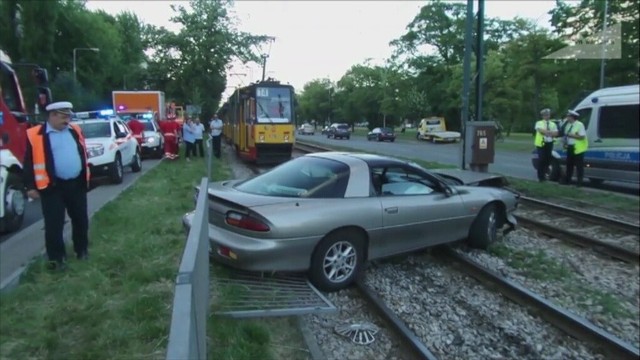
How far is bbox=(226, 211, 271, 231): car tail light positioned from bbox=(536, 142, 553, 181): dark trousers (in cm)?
1073

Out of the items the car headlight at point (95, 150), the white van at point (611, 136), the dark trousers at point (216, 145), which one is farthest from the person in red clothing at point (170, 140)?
the white van at point (611, 136)

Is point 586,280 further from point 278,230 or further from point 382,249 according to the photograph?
point 278,230

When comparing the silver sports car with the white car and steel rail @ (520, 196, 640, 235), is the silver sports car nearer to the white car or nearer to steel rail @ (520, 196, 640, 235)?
steel rail @ (520, 196, 640, 235)

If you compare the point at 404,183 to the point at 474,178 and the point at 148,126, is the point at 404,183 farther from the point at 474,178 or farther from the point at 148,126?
the point at 148,126

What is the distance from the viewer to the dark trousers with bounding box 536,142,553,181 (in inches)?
552

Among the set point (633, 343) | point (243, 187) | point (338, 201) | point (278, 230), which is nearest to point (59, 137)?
point (243, 187)

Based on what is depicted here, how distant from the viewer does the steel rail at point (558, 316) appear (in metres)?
4.67

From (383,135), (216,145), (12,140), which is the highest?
(12,140)

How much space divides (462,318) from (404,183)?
1.71 meters

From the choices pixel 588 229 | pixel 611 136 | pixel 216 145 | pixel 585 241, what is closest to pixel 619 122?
pixel 611 136

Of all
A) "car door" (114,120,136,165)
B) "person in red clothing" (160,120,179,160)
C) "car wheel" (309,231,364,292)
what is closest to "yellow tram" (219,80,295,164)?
"person in red clothing" (160,120,179,160)

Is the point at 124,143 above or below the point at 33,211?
above

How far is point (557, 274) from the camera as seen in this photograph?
21.9 feet

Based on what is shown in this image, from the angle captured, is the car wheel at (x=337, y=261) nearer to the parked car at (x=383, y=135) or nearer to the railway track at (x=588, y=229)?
the railway track at (x=588, y=229)
